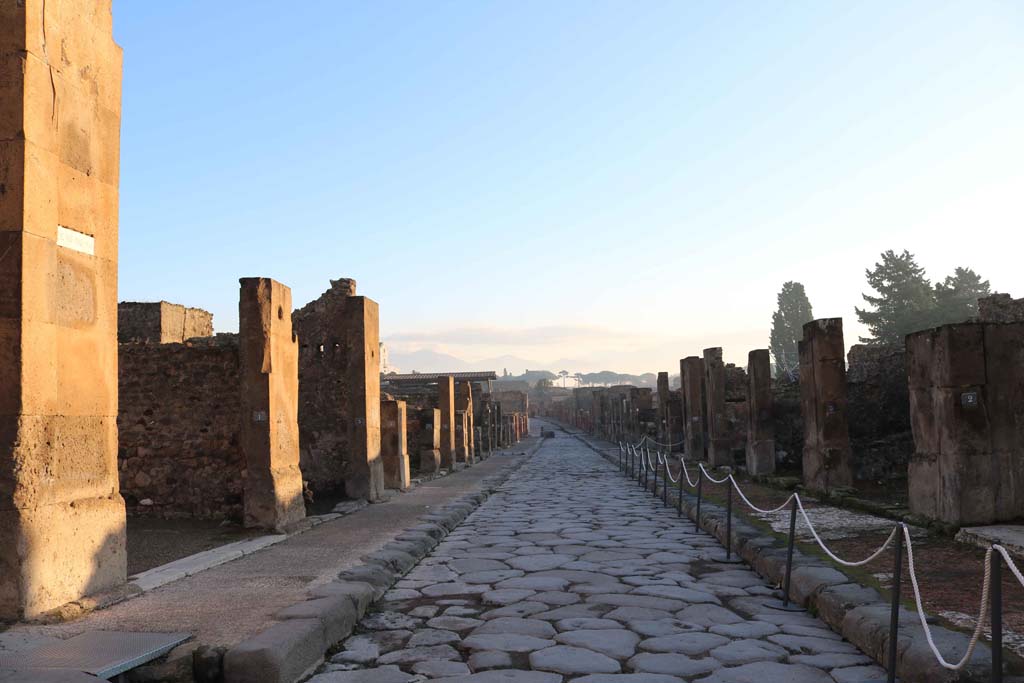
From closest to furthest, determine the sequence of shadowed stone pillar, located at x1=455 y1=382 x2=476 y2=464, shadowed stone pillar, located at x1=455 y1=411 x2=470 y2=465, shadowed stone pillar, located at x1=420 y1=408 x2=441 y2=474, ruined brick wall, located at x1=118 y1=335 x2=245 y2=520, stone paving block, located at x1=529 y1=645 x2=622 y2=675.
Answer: stone paving block, located at x1=529 y1=645 x2=622 y2=675, ruined brick wall, located at x1=118 y1=335 x2=245 y2=520, shadowed stone pillar, located at x1=420 y1=408 x2=441 y2=474, shadowed stone pillar, located at x1=455 y1=411 x2=470 y2=465, shadowed stone pillar, located at x1=455 y1=382 x2=476 y2=464

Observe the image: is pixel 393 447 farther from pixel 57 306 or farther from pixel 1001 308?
pixel 1001 308

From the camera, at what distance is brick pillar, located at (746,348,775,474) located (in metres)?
15.2

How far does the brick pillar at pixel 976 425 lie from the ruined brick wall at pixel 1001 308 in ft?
23.7

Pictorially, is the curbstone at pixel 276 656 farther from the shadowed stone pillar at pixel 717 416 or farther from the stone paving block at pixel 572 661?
the shadowed stone pillar at pixel 717 416

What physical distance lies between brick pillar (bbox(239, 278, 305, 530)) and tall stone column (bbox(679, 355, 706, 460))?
44.3 feet

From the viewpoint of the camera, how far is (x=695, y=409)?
2095cm

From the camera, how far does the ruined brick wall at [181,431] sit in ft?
31.2

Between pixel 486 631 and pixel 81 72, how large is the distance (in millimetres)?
4742

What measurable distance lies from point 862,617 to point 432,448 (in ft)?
49.9

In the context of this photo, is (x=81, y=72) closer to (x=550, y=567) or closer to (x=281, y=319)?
(x=281, y=319)

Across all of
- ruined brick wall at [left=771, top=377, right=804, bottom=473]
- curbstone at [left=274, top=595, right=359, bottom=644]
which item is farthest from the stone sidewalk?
ruined brick wall at [left=771, top=377, right=804, bottom=473]

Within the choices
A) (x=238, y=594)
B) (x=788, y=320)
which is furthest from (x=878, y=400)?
(x=788, y=320)

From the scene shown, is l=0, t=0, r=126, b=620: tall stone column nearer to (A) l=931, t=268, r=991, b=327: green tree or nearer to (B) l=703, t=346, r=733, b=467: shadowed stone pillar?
(B) l=703, t=346, r=733, b=467: shadowed stone pillar

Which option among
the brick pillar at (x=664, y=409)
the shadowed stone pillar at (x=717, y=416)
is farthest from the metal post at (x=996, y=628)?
the brick pillar at (x=664, y=409)
